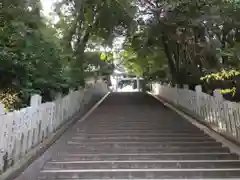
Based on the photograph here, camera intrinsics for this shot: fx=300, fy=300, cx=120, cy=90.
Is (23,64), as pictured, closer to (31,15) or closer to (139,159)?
(31,15)

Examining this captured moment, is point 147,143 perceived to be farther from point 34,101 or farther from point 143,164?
point 34,101

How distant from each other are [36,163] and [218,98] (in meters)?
4.83

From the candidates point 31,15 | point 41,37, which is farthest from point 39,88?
point 31,15

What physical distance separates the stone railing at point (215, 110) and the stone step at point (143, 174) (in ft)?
5.51

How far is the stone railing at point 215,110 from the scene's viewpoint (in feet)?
20.6

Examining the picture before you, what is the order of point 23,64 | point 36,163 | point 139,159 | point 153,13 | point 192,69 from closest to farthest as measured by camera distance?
A: point 36,163 < point 139,159 < point 23,64 < point 153,13 < point 192,69

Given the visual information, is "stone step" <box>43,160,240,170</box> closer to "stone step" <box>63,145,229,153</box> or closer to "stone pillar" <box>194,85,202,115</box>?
"stone step" <box>63,145,229,153</box>

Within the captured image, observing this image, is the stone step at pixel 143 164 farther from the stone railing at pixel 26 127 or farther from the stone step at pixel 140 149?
the stone step at pixel 140 149

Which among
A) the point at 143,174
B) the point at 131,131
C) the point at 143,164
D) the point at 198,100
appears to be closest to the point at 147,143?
the point at 131,131

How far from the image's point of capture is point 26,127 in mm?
5156

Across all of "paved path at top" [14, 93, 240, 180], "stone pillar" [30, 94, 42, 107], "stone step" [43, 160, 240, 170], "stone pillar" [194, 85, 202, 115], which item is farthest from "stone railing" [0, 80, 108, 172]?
"stone pillar" [194, 85, 202, 115]

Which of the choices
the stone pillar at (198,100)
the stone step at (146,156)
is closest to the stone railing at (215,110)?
the stone pillar at (198,100)

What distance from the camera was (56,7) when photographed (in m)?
9.17

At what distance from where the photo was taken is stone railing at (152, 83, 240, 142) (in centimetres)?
627
